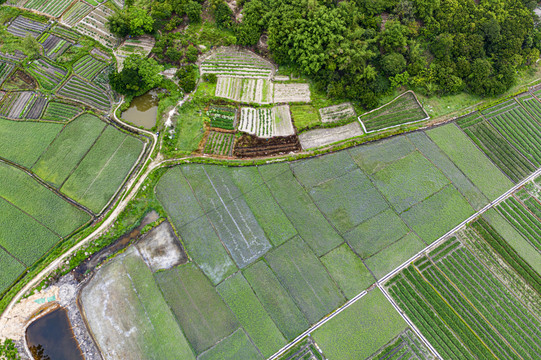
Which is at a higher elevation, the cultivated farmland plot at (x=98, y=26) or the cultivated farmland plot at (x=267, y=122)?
the cultivated farmland plot at (x=98, y=26)

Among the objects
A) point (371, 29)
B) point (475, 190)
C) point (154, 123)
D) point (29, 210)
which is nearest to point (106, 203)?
point (29, 210)

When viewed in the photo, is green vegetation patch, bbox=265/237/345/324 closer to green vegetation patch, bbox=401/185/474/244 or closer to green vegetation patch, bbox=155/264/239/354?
green vegetation patch, bbox=155/264/239/354

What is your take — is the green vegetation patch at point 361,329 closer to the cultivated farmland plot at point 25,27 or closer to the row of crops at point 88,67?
the row of crops at point 88,67

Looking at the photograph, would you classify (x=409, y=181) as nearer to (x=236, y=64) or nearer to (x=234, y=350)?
(x=234, y=350)

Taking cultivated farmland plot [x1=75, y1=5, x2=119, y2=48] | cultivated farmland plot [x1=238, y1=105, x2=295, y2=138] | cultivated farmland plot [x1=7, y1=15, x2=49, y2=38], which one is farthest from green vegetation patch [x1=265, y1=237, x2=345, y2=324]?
cultivated farmland plot [x1=7, y1=15, x2=49, y2=38]

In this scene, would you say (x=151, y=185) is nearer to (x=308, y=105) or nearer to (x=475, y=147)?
(x=308, y=105)

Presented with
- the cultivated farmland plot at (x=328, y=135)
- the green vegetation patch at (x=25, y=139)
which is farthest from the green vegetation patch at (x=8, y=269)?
the cultivated farmland plot at (x=328, y=135)

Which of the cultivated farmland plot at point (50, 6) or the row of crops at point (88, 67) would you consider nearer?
the row of crops at point (88, 67)

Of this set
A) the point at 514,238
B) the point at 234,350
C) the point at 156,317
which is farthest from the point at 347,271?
the point at 514,238
